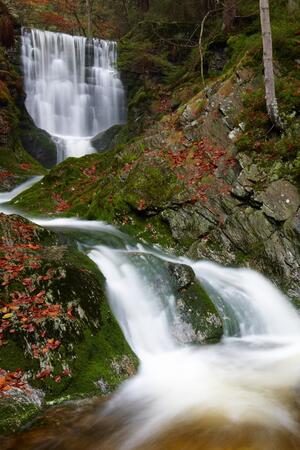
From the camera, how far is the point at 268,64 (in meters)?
8.96

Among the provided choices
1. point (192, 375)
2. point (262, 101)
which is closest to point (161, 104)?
point (262, 101)

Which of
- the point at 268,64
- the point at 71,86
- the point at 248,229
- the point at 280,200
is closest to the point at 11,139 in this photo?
the point at 71,86

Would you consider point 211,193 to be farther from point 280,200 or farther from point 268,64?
point 268,64

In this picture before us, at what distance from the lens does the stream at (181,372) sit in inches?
157

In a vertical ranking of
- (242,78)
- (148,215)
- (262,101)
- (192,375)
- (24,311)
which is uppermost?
(242,78)

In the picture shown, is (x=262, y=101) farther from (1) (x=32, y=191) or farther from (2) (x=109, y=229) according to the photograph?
(1) (x=32, y=191)

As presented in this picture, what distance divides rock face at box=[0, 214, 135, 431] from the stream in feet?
0.97

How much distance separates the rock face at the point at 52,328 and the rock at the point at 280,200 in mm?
4114

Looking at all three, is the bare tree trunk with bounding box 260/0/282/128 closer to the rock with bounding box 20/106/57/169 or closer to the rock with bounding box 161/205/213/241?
the rock with bounding box 161/205/213/241

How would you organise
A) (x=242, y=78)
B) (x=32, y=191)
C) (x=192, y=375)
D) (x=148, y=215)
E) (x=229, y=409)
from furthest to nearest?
(x=32, y=191) < (x=242, y=78) < (x=148, y=215) < (x=192, y=375) < (x=229, y=409)

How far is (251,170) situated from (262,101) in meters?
2.02

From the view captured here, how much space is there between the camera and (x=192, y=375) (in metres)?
5.57

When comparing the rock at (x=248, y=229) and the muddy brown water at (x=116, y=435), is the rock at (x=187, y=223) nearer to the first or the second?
the rock at (x=248, y=229)

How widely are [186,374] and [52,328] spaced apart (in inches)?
80.5
